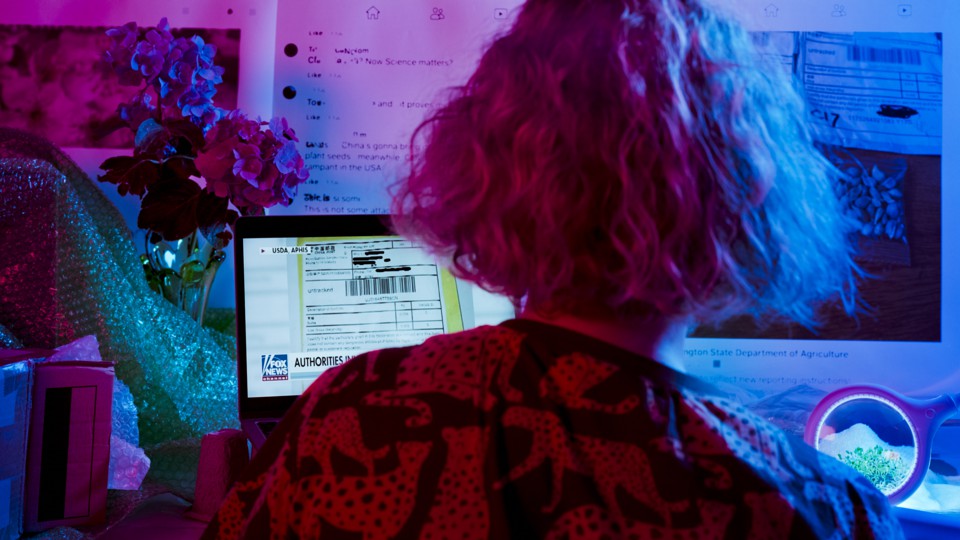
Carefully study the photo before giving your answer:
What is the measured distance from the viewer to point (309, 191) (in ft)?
4.57

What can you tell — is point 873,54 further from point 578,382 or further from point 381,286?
point 578,382

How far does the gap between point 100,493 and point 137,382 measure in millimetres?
251

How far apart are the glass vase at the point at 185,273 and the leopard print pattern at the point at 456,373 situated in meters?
0.81

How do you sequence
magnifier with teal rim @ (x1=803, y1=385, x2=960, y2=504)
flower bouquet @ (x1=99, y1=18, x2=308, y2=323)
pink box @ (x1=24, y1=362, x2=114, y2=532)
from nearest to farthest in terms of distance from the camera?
pink box @ (x1=24, y1=362, x2=114, y2=532), magnifier with teal rim @ (x1=803, y1=385, x2=960, y2=504), flower bouquet @ (x1=99, y1=18, x2=308, y2=323)

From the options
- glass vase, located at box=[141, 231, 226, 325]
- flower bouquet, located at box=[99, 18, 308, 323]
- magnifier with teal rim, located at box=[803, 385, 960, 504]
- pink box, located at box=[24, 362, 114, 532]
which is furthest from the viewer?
glass vase, located at box=[141, 231, 226, 325]

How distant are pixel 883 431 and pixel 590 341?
71 cm

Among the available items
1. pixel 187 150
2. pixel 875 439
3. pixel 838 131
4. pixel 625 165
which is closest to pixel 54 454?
pixel 187 150

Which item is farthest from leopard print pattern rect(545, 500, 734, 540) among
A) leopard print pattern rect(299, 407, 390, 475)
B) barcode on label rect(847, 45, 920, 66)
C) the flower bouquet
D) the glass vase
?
barcode on label rect(847, 45, 920, 66)

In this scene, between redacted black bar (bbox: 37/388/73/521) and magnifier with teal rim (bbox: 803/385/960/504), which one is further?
magnifier with teal rim (bbox: 803/385/960/504)

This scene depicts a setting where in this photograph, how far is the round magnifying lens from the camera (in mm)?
1035

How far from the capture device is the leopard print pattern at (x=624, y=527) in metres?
0.47

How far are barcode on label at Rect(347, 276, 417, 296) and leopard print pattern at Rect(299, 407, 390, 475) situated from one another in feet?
1.93

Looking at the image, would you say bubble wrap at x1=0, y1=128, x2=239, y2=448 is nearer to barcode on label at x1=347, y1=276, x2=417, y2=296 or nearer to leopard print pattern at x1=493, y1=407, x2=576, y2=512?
barcode on label at x1=347, y1=276, x2=417, y2=296

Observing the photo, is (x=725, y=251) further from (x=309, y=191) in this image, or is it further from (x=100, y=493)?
(x=309, y=191)
